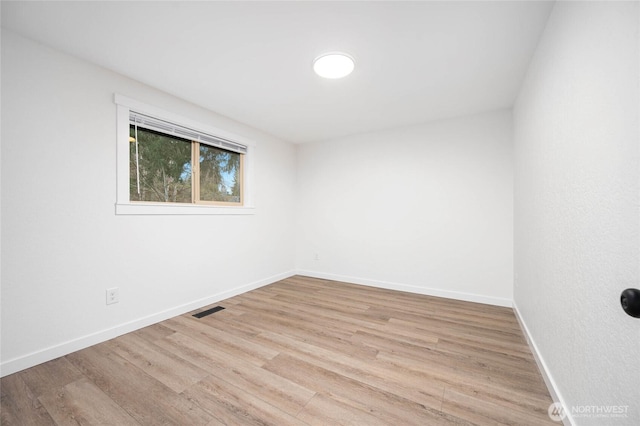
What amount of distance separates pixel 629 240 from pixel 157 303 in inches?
130

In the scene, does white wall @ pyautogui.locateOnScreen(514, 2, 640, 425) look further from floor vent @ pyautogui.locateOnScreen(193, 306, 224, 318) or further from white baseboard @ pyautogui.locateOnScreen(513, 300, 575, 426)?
floor vent @ pyautogui.locateOnScreen(193, 306, 224, 318)

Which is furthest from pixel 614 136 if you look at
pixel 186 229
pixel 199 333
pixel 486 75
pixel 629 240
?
pixel 186 229

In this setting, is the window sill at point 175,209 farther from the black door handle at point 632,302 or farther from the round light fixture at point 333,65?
the black door handle at point 632,302

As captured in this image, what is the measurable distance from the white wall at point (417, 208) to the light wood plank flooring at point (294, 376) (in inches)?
31.4

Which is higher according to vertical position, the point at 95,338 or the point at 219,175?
the point at 219,175

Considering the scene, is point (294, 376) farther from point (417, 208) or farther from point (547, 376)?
point (417, 208)

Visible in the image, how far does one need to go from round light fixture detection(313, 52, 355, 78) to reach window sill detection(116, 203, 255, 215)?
1.99m

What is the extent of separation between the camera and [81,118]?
2.09 metres

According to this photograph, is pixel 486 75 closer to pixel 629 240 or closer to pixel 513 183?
pixel 513 183

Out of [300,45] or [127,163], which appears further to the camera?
[127,163]

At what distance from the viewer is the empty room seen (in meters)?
1.19

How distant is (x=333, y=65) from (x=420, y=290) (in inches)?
118

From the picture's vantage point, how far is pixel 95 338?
2.13 meters

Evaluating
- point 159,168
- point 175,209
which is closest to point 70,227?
point 175,209
